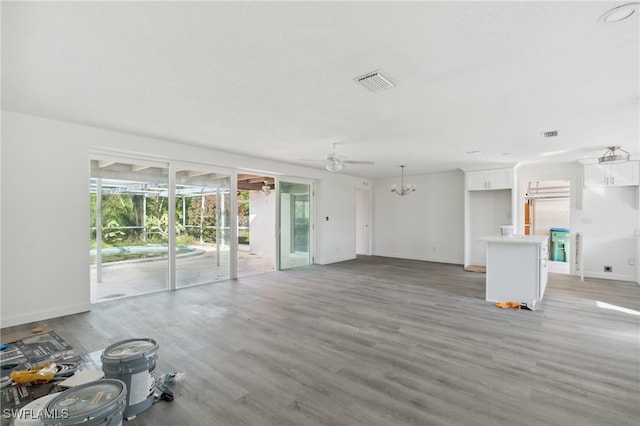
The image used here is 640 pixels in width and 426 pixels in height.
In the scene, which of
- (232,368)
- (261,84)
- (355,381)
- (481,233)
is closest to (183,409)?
(232,368)

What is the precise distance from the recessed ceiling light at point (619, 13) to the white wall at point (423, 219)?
678 centimetres

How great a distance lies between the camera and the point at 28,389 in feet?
7.61

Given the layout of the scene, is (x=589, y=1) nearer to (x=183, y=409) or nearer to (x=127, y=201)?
(x=183, y=409)

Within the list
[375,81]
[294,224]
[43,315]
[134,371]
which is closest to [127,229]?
[43,315]

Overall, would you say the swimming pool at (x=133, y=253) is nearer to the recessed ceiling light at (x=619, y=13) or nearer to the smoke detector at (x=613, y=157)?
the recessed ceiling light at (x=619, y=13)

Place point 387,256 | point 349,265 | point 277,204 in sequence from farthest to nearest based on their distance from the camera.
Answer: point 387,256, point 349,265, point 277,204

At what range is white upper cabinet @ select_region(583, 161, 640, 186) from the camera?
619 cm

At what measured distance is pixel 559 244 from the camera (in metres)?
8.39

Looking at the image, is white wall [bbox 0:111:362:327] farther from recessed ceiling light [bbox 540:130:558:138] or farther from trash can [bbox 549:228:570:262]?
trash can [bbox 549:228:570:262]

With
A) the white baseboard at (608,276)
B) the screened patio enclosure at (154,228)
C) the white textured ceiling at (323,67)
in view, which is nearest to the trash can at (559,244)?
the white baseboard at (608,276)

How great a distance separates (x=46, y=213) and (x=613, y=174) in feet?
33.8

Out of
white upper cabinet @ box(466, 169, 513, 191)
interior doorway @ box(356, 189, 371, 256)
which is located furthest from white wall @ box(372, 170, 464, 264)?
white upper cabinet @ box(466, 169, 513, 191)

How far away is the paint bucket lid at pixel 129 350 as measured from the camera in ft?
6.66

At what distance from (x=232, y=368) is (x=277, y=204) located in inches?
198
